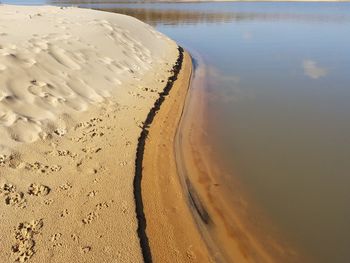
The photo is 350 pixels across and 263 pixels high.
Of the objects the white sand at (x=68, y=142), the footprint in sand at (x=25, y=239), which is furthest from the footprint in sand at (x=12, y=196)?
the footprint in sand at (x=25, y=239)

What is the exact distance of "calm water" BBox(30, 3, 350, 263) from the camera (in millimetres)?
5793

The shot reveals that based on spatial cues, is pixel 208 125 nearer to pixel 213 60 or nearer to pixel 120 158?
pixel 120 158

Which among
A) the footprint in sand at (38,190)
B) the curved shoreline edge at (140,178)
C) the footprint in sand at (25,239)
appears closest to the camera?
the footprint in sand at (25,239)

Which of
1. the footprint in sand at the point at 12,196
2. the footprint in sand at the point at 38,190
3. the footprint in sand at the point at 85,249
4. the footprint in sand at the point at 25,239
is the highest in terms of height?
the footprint in sand at the point at 12,196

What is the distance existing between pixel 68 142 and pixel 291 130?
5337 mm

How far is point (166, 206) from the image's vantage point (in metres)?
5.81

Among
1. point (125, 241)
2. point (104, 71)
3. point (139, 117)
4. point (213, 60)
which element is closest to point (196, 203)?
point (125, 241)

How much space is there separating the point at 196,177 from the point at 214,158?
0.89 metres

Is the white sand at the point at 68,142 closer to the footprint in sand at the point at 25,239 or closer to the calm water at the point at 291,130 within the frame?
the footprint in sand at the point at 25,239

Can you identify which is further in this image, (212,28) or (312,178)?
(212,28)

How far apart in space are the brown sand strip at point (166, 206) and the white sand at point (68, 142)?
0.33m

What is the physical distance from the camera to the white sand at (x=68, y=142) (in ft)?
15.4

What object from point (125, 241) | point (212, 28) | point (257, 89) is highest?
point (125, 241)

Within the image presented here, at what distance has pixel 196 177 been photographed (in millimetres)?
6848
